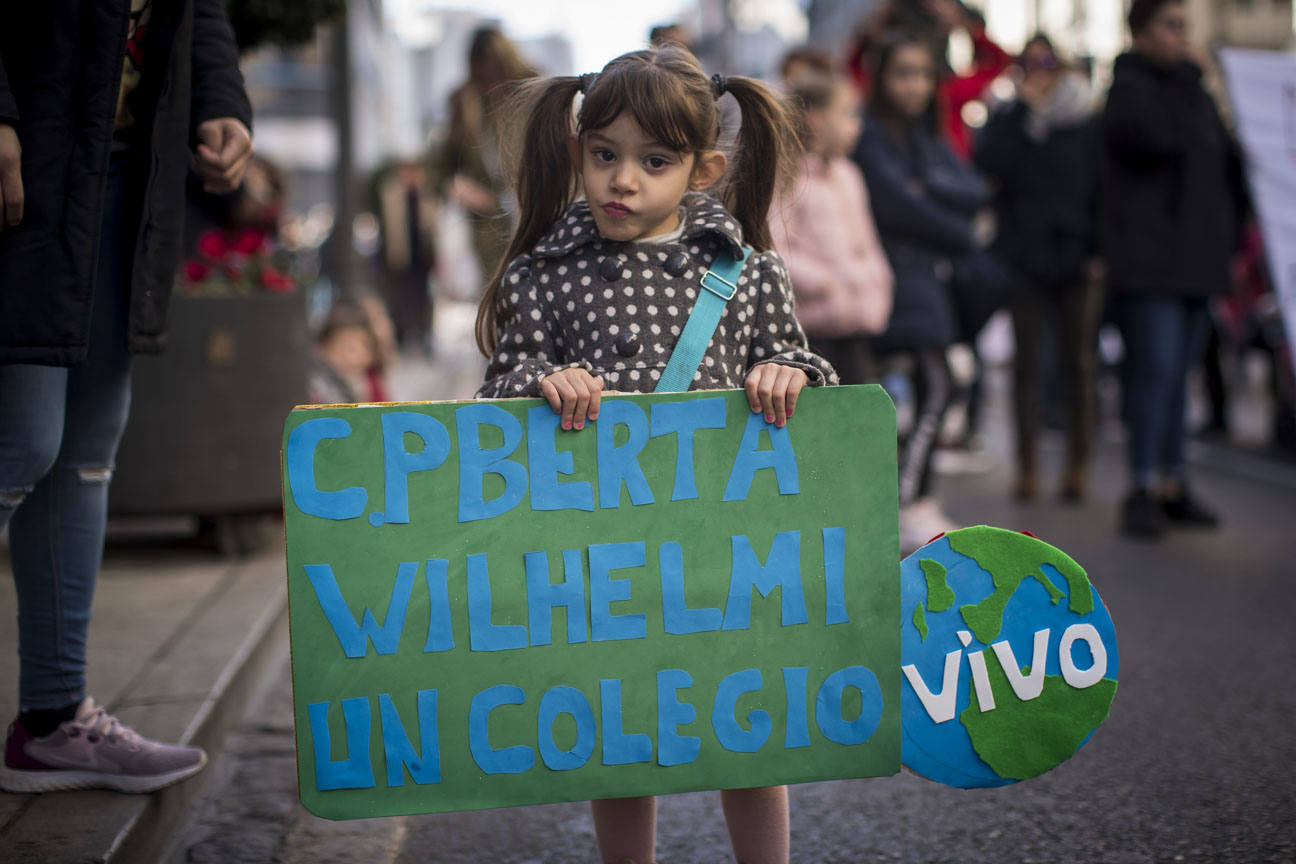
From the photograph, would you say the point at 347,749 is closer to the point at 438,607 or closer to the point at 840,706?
the point at 438,607

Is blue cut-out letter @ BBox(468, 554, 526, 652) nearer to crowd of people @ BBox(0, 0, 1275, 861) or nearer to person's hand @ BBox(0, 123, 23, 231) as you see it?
crowd of people @ BBox(0, 0, 1275, 861)

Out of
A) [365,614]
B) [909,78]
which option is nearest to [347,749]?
[365,614]

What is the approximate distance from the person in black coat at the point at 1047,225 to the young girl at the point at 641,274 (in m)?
4.44

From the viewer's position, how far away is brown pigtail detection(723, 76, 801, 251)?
7.98ft

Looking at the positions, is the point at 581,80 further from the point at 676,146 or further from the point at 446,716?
the point at 446,716

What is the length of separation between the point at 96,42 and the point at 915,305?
11.7 ft

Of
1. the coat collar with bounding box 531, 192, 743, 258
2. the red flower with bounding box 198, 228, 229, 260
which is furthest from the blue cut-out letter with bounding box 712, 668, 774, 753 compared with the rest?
the red flower with bounding box 198, 228, 229, 260

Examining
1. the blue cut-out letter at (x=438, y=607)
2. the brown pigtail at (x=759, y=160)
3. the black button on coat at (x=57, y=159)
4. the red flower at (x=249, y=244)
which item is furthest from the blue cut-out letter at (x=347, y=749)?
the red flower at (x=249, y=244)

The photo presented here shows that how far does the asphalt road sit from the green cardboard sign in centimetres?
58

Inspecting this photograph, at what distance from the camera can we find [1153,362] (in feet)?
18.5

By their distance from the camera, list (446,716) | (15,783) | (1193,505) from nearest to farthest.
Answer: (446,716)
(15,783)
(1193,505)

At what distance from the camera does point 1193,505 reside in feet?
19.5

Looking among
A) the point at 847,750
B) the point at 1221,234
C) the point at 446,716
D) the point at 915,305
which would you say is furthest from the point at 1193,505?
the point at 446,716

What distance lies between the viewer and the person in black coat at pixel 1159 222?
559 cm
